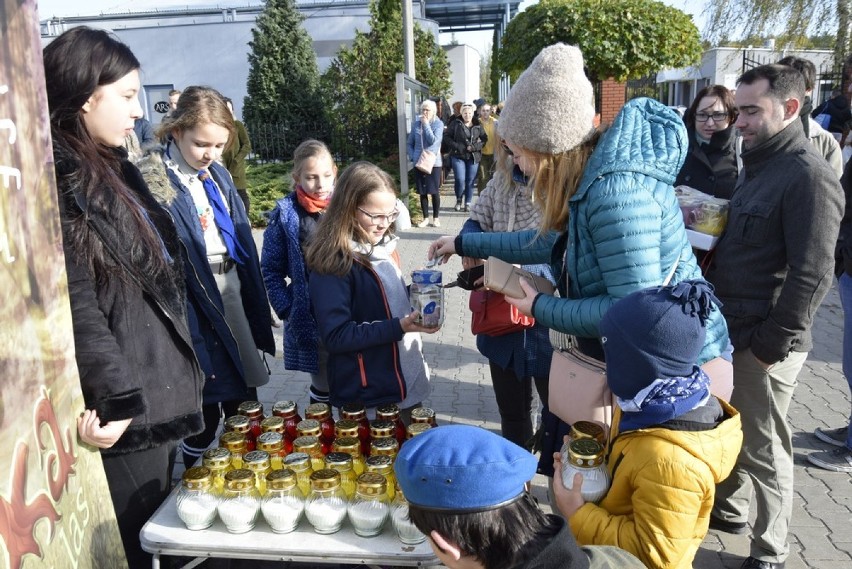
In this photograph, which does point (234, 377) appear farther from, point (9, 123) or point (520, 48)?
point (520, 48)

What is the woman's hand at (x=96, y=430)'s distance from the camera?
1800 mm

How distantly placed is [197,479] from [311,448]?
372mm

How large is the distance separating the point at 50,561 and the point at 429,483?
0.94 meters

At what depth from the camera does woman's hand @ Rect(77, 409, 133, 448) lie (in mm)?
1800

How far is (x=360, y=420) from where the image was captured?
253cm

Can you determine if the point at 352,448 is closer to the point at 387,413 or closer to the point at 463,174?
the point at 387,413

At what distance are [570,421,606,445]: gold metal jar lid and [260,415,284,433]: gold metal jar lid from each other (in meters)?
1.05

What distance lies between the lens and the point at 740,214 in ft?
9.07

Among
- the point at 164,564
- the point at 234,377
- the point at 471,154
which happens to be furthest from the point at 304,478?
the point at 471,154

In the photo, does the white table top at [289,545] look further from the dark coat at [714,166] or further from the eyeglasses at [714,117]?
the eyeglasses at [714,117]

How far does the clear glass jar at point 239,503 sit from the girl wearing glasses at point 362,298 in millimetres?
761

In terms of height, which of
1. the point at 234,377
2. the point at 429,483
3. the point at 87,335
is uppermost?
the point at 87,335

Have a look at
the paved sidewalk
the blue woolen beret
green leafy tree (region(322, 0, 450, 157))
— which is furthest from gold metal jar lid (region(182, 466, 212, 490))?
green leafy tree (region(322, 0, 450, 157))

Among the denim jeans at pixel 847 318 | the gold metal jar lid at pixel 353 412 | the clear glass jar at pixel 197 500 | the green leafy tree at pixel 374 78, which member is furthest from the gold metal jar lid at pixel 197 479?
the green leafy tree at pixel 374 78
